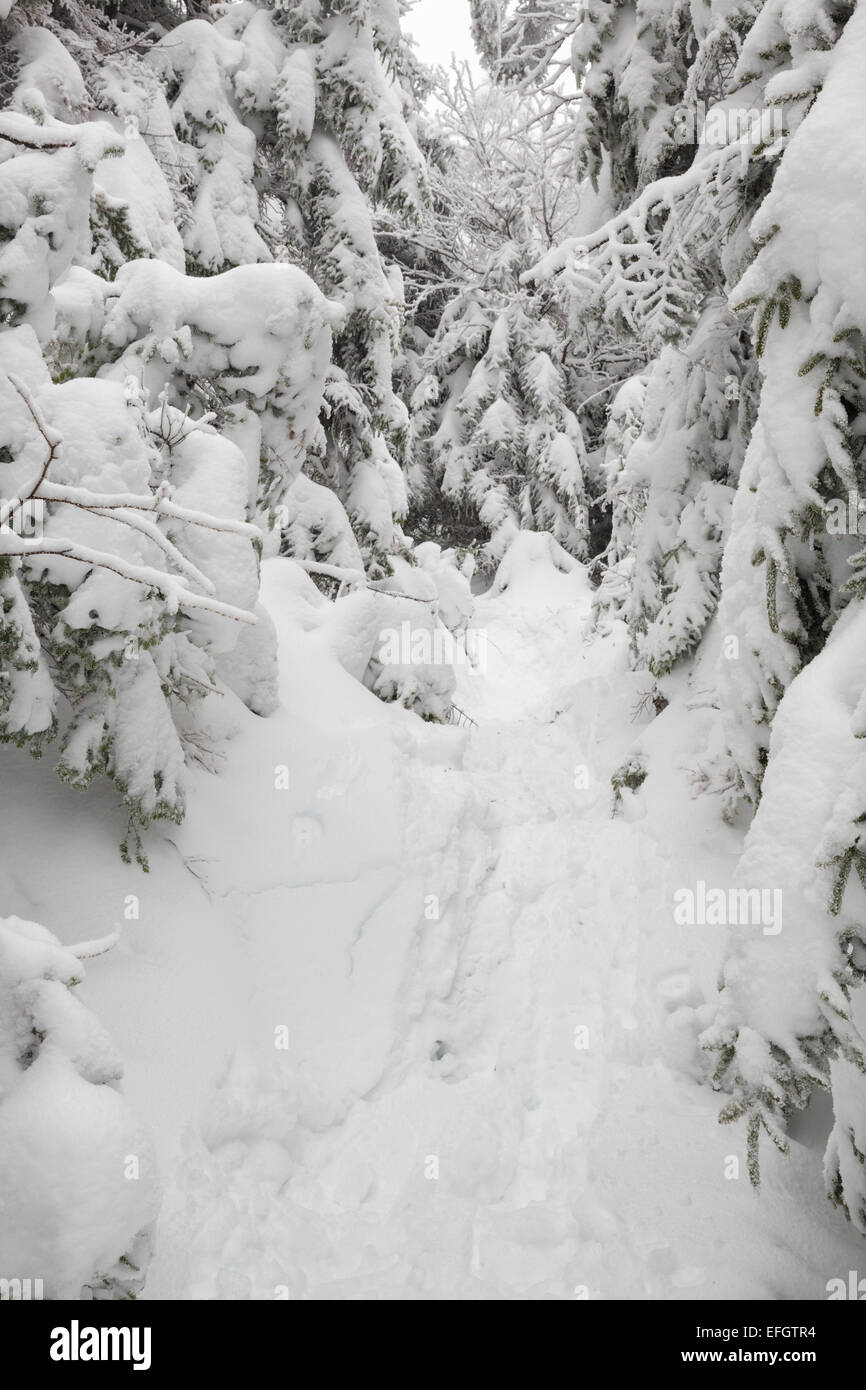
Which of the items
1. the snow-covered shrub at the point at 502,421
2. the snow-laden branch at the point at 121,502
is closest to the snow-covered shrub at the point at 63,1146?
the snow-laden branch at the point at 121,502

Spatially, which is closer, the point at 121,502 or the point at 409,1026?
the point at 121,502

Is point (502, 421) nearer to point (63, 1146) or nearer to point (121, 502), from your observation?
point (121, 502)

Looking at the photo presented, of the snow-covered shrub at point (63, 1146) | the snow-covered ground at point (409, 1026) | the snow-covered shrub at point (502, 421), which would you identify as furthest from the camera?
the snow-covered shrub at point (502, 421)

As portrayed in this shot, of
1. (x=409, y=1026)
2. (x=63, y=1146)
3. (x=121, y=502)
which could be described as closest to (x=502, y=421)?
(x=409, y=1026)

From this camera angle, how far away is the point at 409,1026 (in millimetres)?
4473

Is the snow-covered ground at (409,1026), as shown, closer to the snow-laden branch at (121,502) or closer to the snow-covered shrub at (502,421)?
the snow-laden branch at (121,502)

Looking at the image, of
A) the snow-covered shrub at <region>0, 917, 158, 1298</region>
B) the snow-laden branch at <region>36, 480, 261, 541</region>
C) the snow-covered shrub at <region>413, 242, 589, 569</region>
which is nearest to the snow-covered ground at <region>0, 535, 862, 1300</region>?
the snow-covered shrub at <region>0, 917, 158, 1298</region>

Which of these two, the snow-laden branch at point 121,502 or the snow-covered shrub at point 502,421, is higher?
the snow-covered shrub at point 502,421

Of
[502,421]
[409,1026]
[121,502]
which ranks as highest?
[502,421]

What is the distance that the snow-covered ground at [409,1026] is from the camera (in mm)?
3166

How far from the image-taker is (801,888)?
2488 mm
